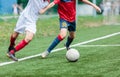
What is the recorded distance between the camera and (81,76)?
8102 millimetres

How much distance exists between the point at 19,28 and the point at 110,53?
2533mm

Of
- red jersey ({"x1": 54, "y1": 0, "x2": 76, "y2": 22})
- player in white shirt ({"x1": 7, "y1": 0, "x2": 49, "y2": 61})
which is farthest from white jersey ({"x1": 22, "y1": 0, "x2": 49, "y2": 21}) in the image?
red jersey ({"x1": 54, "y1": 0, "x2": 76, "y2": 22})

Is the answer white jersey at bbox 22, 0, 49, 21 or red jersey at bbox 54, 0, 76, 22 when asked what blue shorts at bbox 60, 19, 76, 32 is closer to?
red jersey at bbox 54, 0, 76, 22

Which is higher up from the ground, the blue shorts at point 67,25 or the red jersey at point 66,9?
the red jersey at point 66,9

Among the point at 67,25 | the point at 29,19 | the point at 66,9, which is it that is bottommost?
the point at 67,25

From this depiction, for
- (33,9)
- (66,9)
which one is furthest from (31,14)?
(66,9)

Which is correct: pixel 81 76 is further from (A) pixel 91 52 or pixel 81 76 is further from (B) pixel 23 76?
(A) pixel 91 52

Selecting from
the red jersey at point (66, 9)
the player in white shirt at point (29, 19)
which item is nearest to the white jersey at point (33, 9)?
the player in white shirt at point (29, 19)

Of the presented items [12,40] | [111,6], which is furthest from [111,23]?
[12,40]

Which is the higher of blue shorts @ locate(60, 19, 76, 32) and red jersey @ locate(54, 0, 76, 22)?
red jersey @ locate(54, 0, 76, 22)

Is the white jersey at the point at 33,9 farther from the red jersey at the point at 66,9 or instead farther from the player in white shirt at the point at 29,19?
the red jersey at the point at 66,9

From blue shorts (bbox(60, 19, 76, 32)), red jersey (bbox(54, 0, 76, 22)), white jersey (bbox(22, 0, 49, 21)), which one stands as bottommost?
blue shorts (bbox(60, 19, 76, 32))

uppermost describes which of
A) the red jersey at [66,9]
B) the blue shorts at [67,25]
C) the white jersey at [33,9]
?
the white jersey at [33,9]

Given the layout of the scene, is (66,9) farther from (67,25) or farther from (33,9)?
(33,9)
